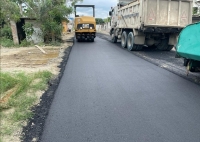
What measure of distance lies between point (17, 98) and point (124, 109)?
91.7 inches

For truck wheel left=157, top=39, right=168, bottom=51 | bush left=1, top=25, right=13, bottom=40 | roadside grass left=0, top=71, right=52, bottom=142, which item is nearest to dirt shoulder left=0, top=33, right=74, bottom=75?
roadside grass left=0, top=71, right=52, bottom=142

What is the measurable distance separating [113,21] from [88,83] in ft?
42.8

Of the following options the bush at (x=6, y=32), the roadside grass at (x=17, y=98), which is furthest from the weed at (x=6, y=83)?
the bush at (x=6, y=32)

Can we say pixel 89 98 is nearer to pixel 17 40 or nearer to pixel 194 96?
pixel 194 96

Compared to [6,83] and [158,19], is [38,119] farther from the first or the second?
[158,19]

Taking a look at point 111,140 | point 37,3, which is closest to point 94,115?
point 111,140

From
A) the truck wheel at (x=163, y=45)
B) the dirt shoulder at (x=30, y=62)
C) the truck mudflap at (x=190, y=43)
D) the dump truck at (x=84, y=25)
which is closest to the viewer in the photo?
the truck mudflap at (x=190, y=43)

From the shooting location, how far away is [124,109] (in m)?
4.43

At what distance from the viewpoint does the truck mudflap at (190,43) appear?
226 inches

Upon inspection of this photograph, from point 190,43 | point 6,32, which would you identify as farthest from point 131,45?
point 6,32

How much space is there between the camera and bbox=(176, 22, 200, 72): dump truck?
5757 mm

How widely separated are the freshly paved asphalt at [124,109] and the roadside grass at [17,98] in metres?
0.47

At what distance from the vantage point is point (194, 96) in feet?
17.2

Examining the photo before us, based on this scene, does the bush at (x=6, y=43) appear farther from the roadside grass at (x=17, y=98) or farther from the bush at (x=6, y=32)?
the roadside grass at (x=17, y=98)
